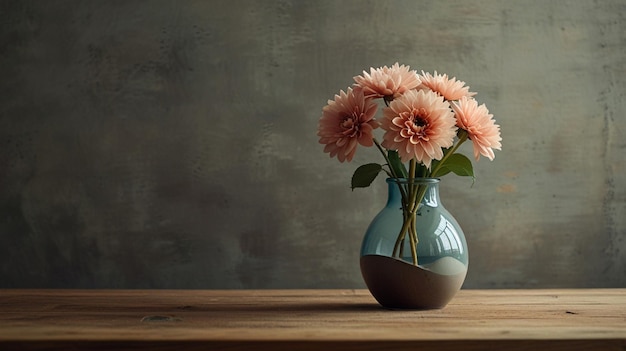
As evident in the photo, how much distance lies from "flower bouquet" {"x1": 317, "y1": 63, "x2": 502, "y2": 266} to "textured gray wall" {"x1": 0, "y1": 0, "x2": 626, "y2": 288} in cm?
61

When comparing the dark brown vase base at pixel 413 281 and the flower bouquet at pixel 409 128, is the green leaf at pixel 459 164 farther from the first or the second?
the dark brown vase base at pixel 413 281

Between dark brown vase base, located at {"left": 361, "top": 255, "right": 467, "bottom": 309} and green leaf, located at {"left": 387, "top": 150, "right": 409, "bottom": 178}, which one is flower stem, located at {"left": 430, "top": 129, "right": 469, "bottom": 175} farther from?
dark brown vase base, located at {"left": 361, "top": 255, "right": 467, "bottom": 309}

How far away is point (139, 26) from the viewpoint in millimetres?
1972

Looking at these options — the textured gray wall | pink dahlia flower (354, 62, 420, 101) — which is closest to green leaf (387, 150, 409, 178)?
pink dahlia flower (354, 62, 420, 101)

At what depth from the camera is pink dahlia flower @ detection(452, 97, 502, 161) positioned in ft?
4.28

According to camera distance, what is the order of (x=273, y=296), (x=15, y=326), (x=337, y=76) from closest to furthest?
(x=15, y=326)
(x=273, y=296)
(x=337, y=76)

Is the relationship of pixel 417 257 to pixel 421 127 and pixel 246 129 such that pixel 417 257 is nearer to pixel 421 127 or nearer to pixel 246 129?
pixel 421 127

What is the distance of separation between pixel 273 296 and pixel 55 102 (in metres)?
0.88

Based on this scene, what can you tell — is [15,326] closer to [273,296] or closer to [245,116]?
[273,296]

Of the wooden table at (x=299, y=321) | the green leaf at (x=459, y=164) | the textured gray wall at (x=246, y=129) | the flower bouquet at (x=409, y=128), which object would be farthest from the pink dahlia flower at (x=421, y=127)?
the textured gray wall at (x=246, y=129)

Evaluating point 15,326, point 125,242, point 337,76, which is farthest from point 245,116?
point 15,326

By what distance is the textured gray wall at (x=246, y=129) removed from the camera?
6.46 feet

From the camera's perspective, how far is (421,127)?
1.26 meters

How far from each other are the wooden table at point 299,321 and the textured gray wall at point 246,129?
390 mm
